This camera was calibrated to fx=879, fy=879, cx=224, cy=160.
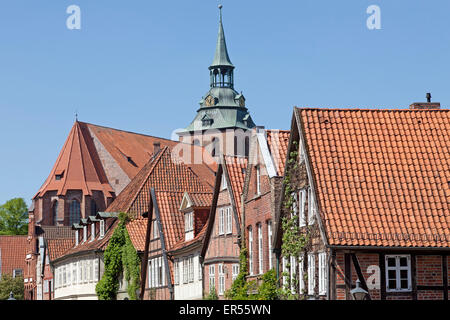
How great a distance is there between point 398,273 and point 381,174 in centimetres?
281

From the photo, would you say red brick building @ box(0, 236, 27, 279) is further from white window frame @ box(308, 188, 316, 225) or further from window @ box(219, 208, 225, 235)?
white window frame @ box(308, 188, 316, 225)

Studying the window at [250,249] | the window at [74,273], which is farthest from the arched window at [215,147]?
the window at [250,249]

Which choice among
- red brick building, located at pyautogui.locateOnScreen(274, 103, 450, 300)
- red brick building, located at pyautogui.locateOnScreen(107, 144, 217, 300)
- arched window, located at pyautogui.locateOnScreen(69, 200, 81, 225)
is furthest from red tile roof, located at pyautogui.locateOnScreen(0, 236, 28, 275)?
red brick building, located at pyautogui.locateOnScreen(274, 103, 450, 300)

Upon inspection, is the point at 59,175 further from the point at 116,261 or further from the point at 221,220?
the point at 221,220

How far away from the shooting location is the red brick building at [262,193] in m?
27.6

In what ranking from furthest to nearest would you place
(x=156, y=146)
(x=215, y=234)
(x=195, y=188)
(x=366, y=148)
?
(x=156, y=146) < (x=195, y=188) < (x=215, y=234) < (x=366, y=148)

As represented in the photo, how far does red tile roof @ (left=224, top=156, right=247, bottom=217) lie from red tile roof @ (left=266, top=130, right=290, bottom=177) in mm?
3305

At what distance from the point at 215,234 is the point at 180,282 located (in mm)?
5786

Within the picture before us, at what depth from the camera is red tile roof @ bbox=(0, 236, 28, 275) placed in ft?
322

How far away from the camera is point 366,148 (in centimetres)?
2375

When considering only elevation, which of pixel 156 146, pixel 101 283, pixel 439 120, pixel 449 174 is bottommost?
pixel 101 283

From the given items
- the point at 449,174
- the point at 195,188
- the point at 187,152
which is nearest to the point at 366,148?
the point at 449,174
